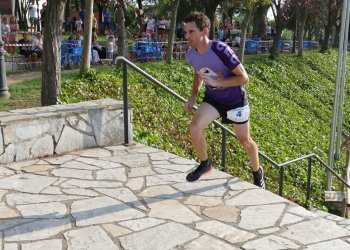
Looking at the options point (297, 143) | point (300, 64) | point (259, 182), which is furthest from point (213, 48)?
point (300, 64)

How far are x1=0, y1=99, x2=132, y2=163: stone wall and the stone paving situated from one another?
18 centimetres

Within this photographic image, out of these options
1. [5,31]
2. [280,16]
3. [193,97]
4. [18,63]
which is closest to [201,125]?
[193,97]

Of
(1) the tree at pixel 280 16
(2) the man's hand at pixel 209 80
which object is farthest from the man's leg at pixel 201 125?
(1) the tree at pixel 280 16

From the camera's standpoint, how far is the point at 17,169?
217 inches

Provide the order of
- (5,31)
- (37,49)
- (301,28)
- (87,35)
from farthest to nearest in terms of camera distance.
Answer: (301,28)
(5,31)
(37,49)
(87,35)

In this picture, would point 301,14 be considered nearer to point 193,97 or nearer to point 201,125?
point 193,97

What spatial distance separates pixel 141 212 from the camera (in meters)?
4.43

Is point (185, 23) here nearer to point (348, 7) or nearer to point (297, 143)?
point (348, 7)

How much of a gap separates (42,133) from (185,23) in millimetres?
2272

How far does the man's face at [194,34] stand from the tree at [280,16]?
1828 centimetres

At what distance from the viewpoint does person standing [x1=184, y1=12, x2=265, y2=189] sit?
4.68m

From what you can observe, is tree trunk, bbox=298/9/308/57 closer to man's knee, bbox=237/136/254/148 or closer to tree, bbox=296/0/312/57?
tree, bbox=296/0/312/57

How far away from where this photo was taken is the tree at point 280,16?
74.8ft

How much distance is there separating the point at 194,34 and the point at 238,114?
0.89 m
